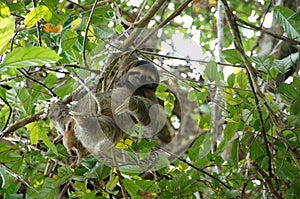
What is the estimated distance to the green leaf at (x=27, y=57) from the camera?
658 millimetres

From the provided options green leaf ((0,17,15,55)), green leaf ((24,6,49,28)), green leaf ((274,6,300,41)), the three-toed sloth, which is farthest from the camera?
green leaf ((274,6,300,41))

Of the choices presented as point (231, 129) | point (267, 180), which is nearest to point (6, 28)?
point (231, 129)

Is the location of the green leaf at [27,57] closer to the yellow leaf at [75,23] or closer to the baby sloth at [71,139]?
the baby sloth at [71,139]

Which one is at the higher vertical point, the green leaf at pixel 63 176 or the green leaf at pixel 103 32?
the green leaf at pixel 103 32

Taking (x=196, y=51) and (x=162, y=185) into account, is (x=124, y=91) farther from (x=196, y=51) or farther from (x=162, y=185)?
(x=162, y=185)

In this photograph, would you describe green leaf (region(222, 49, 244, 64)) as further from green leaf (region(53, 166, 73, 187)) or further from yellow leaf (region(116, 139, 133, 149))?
green leaf (region(53, 166, 73, 187))

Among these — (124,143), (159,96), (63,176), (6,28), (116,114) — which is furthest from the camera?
(63,176)

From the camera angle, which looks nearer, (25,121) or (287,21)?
(25,121)

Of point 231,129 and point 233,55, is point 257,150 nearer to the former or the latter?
point 231,129

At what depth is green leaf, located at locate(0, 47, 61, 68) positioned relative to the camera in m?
0.66

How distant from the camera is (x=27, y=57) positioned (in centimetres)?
67

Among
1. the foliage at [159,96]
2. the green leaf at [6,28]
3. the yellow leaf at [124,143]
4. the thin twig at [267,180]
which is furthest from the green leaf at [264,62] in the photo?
the green leaf at [6,28]

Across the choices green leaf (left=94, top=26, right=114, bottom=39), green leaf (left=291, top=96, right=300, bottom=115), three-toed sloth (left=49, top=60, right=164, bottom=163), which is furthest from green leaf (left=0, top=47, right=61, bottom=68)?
green leaf (left=291, top=96, right=300, bottom=115)

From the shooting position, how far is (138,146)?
3.24 ft
